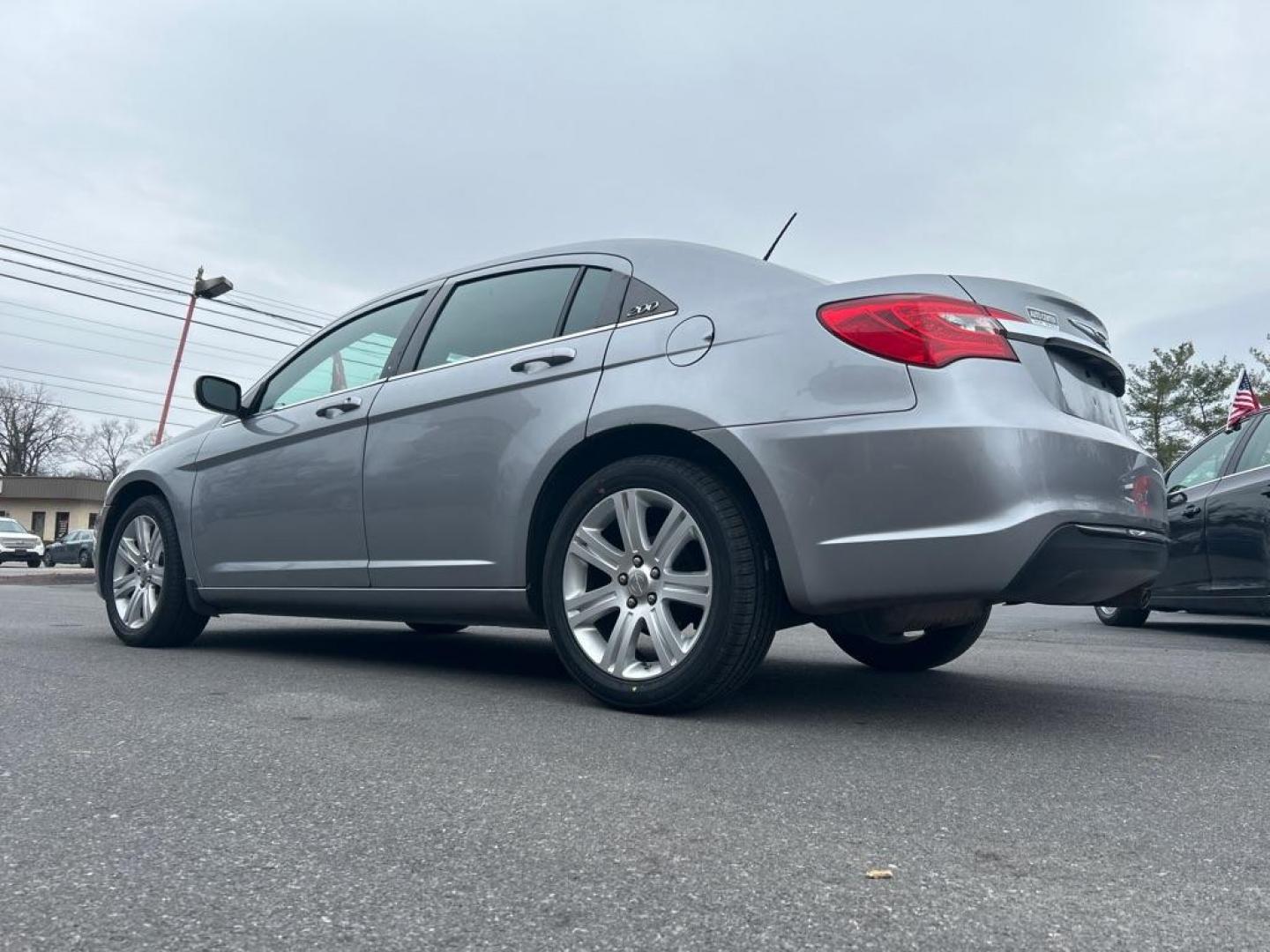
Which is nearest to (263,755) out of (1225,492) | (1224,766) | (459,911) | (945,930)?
(459,911)

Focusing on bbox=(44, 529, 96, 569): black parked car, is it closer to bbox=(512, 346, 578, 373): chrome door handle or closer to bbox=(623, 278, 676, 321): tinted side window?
bbox=(512, 346, 578, 373): chrome door handle

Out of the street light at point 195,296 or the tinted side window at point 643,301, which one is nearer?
the tinted side window at point 643,301

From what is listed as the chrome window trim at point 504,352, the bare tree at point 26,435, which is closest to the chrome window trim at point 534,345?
the chrome window trim at point 504,352

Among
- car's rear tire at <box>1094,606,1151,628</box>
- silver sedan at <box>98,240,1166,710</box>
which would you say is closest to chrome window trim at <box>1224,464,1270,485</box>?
car's rear tire at <box>1094,606,1151,628</box>

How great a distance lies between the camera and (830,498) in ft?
9.56

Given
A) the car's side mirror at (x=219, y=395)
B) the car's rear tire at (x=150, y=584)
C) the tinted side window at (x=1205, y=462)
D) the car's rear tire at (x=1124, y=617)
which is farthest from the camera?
the car's rear tire at (x=1124, y=617)

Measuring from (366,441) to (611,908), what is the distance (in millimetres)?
2915

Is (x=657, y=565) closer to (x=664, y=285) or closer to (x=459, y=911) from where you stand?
(x=664, y=285)

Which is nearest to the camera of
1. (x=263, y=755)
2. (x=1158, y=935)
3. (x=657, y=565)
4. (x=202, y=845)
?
(x=1158, y=935)

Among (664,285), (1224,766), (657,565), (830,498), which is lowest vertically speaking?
(1224,766)

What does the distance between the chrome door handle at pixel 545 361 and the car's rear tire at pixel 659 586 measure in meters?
0.45

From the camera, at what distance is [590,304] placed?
3.70 metres

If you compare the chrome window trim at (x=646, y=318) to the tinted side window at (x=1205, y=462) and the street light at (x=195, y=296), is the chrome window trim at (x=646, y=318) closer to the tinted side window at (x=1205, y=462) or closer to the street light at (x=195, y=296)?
the tinted side window at (x=1205, y=462)

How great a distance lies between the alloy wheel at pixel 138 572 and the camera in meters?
5.14
